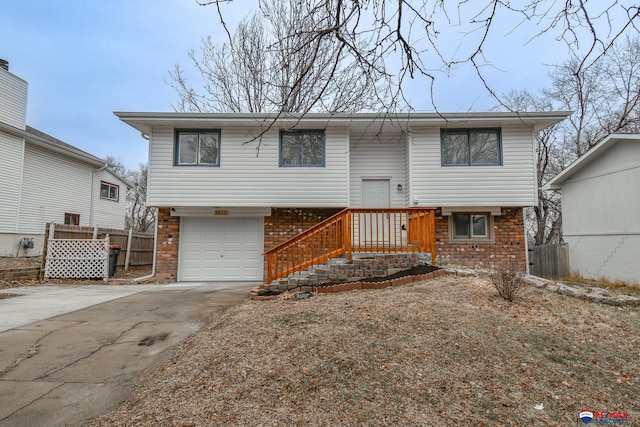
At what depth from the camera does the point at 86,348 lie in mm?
4129

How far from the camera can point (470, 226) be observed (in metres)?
10.4

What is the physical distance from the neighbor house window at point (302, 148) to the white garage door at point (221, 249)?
2.06 meters

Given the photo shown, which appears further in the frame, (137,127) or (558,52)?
(137,127)

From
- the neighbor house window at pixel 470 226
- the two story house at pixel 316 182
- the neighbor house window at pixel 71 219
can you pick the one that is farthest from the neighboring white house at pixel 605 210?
the neighbor house window at pixel 71 219

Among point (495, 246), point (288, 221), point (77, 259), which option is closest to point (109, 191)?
point (77, 259)

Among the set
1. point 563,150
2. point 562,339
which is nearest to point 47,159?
point 562,339

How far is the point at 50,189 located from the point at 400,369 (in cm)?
1702

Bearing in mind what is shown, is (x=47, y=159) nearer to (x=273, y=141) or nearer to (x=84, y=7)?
(x=273, y=141)

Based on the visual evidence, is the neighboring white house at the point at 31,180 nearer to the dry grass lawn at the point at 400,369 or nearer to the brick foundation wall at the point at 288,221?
the brick foundation wall at the point at 288,221

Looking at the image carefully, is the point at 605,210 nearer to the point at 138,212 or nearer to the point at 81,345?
the point at 81,345

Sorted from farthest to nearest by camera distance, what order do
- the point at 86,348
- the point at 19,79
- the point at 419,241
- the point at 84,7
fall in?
1. the point at 19,79
2. the point at 419,241
3. the point at 86,348
4. the point at 84,7

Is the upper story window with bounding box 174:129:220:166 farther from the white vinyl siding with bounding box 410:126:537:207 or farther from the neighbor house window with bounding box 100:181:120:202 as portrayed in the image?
the neighbor house window with bounding box 100:181:120:202

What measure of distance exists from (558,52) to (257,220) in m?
8.63

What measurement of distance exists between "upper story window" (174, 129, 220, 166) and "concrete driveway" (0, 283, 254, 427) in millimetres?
4168
